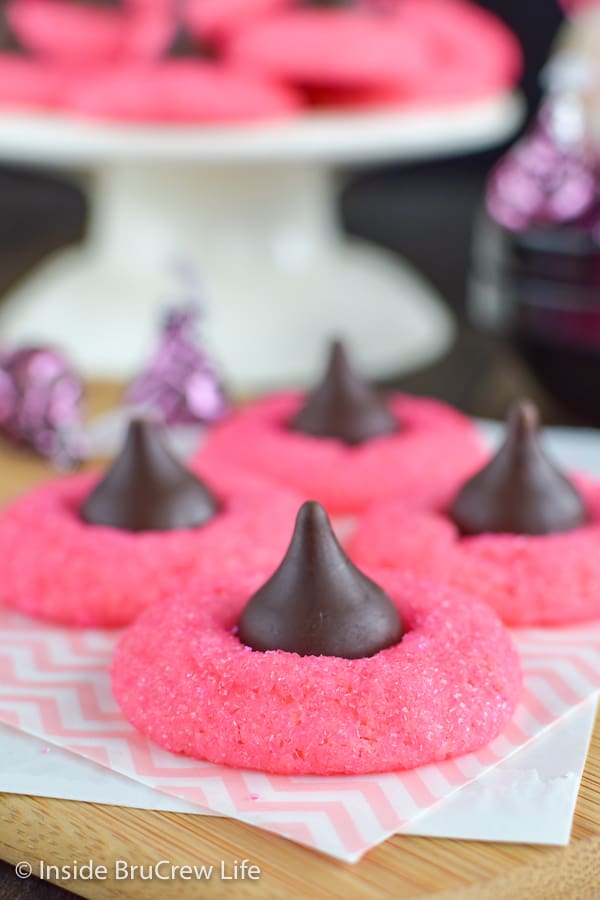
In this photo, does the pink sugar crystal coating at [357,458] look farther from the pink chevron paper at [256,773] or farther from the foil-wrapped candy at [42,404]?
the pink chevron paper at [256,773]

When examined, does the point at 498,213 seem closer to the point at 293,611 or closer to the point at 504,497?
the point at 504,497

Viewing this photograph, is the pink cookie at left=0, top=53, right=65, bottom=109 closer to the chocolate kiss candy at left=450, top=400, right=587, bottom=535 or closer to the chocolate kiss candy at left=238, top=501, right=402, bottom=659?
the chocolate kiss candy at left=450, top=400, right=587, bottom=535

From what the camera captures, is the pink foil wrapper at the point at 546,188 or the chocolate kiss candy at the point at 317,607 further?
the pink foil wrapper at the point at 546,188

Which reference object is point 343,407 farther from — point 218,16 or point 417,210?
point 417,210

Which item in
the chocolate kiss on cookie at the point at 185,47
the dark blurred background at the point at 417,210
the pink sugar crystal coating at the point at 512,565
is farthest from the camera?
the dark blurred background at the point at 417,210

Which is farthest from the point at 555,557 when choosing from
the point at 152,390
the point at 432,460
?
the point at 152,390

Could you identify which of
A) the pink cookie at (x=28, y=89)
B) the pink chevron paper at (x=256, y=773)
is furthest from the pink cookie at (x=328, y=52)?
the pink chevron paper at (x=256, y=773)
